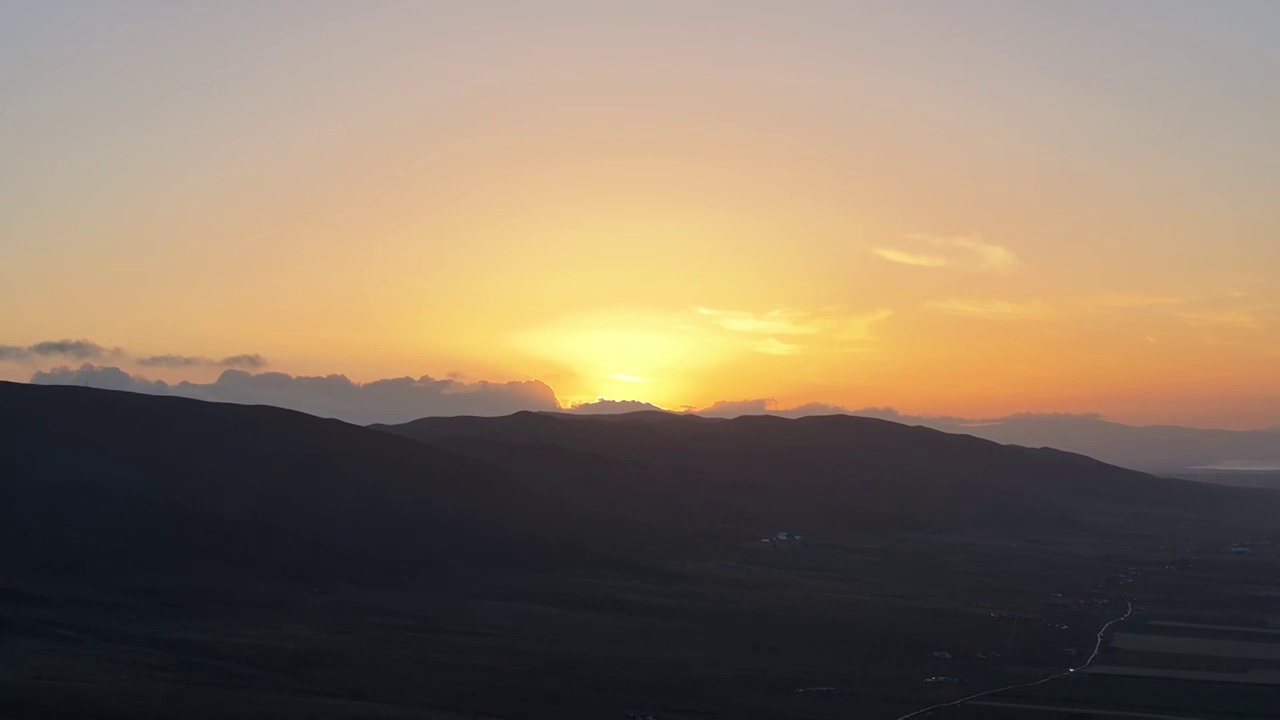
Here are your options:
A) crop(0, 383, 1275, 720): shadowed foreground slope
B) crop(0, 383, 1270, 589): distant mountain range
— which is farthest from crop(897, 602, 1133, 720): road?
crop(0, 383, 1270, 589): distant mountain range

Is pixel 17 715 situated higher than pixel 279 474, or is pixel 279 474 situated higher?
pixel 279 474

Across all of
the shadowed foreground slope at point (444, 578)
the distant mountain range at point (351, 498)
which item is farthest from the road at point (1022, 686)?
the distant mountain range at point (351, 498)

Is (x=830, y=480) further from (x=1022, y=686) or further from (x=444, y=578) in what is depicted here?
(x=1022, y=686)

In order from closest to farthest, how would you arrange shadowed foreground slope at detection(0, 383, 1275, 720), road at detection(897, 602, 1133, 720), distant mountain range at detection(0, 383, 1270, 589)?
road at detection(897, 602, 1133, 720) < shadowed foreground slope at detection(0, 383, 1275, 720) < distant mountain range at detection(0, 383, 1270, 589)

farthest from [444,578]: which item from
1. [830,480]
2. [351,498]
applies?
[830,480]

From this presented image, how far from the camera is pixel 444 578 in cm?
8506

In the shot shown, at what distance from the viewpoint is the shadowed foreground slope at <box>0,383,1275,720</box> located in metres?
50.5

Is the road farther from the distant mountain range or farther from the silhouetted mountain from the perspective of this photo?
the silhouetted mountain

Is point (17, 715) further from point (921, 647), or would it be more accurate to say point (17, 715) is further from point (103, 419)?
point (103, 419)

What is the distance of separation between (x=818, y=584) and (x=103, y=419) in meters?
60.7

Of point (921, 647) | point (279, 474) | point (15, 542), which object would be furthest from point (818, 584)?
point (15, 542)

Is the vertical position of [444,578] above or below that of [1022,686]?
above

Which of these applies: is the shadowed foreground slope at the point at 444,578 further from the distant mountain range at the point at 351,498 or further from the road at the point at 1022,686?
the road at the point at 1022,686

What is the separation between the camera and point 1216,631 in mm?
77688
